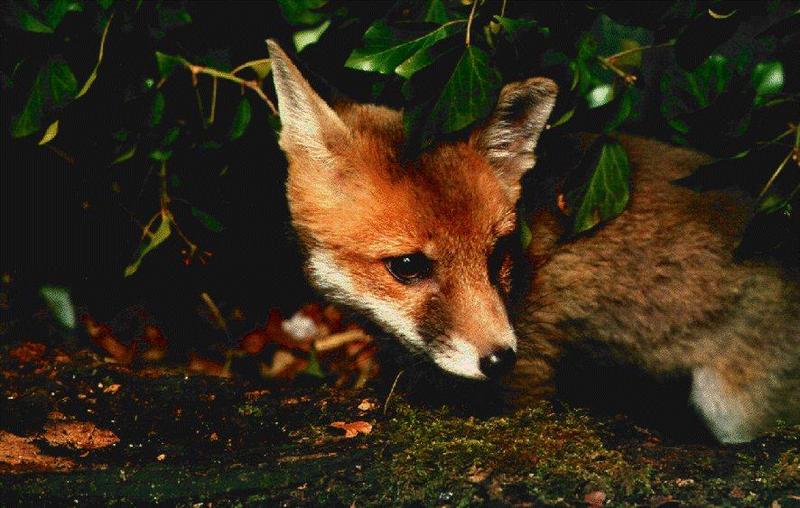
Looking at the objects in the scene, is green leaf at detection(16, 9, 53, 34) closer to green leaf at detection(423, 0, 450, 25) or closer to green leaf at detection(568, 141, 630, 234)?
green leaf at detection(423, 0, 450, 25)

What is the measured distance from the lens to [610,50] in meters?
3.56

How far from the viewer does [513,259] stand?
335cm

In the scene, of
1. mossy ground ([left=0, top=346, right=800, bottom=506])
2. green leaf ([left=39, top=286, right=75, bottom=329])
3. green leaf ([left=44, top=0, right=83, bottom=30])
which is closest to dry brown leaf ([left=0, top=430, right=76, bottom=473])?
mossy ground ([left=0, top=346, right=800, bottom=506])

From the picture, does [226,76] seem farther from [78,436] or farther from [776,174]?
[776,174]

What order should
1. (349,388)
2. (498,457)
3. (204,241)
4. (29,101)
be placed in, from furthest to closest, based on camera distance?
(204,241) < (349,388) < (29,101) < (498,457)

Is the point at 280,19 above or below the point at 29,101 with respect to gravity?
above

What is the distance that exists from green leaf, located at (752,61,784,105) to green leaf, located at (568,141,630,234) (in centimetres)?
61

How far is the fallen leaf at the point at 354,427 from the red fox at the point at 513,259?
1.21 feet

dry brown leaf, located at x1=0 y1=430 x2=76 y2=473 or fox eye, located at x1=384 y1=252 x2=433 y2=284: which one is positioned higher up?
fox eye, located at x1=384 y1=252 x2=433 y2=284

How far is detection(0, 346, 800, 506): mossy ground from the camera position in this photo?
8.63 feet

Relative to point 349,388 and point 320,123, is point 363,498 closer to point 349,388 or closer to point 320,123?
point 349,388

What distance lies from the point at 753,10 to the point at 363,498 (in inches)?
87.0

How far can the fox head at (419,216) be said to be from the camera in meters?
3.03

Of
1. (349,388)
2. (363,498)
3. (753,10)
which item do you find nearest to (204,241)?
(349,388)
